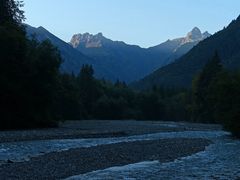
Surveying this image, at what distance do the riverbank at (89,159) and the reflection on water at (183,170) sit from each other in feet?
3.74

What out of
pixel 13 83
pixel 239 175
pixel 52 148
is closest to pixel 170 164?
pixel 239 175

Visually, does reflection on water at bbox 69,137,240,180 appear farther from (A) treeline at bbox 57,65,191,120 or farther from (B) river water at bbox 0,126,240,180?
(A) treeline at bbox 57,65,191,120

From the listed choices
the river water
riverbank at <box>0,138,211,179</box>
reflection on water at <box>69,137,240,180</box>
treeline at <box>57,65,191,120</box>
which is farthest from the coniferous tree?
reflection on water at <box>69,137,240,180</box>

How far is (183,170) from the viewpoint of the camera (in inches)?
1108

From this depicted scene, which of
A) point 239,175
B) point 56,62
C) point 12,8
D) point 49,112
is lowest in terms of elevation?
point 239,175

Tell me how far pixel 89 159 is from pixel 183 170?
645cm

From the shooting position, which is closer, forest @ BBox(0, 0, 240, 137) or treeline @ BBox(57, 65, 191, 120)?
forest @ BBox(0, 0, 240, 137)

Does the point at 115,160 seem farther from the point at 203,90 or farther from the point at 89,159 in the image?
the point at 203,90

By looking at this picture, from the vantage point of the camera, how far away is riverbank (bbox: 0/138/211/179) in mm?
25337

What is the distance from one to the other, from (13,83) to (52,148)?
76.2 ft

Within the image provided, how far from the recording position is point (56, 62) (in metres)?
67.4

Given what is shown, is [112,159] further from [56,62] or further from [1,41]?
[56,62]

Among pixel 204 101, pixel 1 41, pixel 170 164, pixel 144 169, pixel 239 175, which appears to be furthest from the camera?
pixel 204 101

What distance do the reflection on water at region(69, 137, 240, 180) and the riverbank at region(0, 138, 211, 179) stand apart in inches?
44.9
